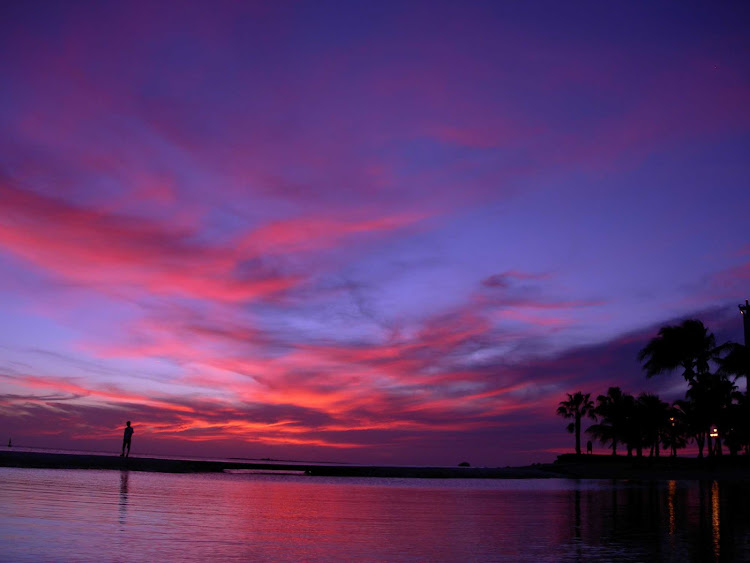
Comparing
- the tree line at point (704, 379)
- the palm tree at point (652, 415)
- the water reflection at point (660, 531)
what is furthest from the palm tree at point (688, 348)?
the water reflection at point (660, 531)

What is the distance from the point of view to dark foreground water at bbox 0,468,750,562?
37.9 ft

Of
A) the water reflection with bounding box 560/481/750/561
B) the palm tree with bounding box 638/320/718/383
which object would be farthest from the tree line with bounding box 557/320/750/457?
the water reflection with bounding box 560/481/750/561

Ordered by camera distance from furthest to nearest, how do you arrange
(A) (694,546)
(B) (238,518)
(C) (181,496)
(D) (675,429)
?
(D) (675,429), (C) (181,496), (B) (238,518), (A) (694,546)

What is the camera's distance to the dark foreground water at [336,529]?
11.5 meters

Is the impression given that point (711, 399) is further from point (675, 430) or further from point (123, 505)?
point (123, 505)

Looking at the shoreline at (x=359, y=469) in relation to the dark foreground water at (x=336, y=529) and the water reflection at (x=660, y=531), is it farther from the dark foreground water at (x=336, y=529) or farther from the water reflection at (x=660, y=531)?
the water reflection at (x=660, y=531)

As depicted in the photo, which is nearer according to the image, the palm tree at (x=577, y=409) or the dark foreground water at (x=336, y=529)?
the dark foreground water at (x=336, y=529)

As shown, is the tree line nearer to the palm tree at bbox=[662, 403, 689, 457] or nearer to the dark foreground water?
the palm tree at bbox=[662, 403, 689, 457]

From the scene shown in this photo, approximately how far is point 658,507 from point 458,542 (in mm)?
13506

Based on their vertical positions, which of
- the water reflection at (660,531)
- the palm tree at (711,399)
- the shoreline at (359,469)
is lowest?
the shoreline at (359,469)

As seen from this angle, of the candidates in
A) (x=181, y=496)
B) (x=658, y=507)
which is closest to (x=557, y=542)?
(x=658, y=507)

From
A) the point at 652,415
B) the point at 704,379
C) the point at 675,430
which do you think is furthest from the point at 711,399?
the point at 675,430

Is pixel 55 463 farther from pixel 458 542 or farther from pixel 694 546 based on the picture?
pixel 694 546

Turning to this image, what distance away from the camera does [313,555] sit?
1145 cm
